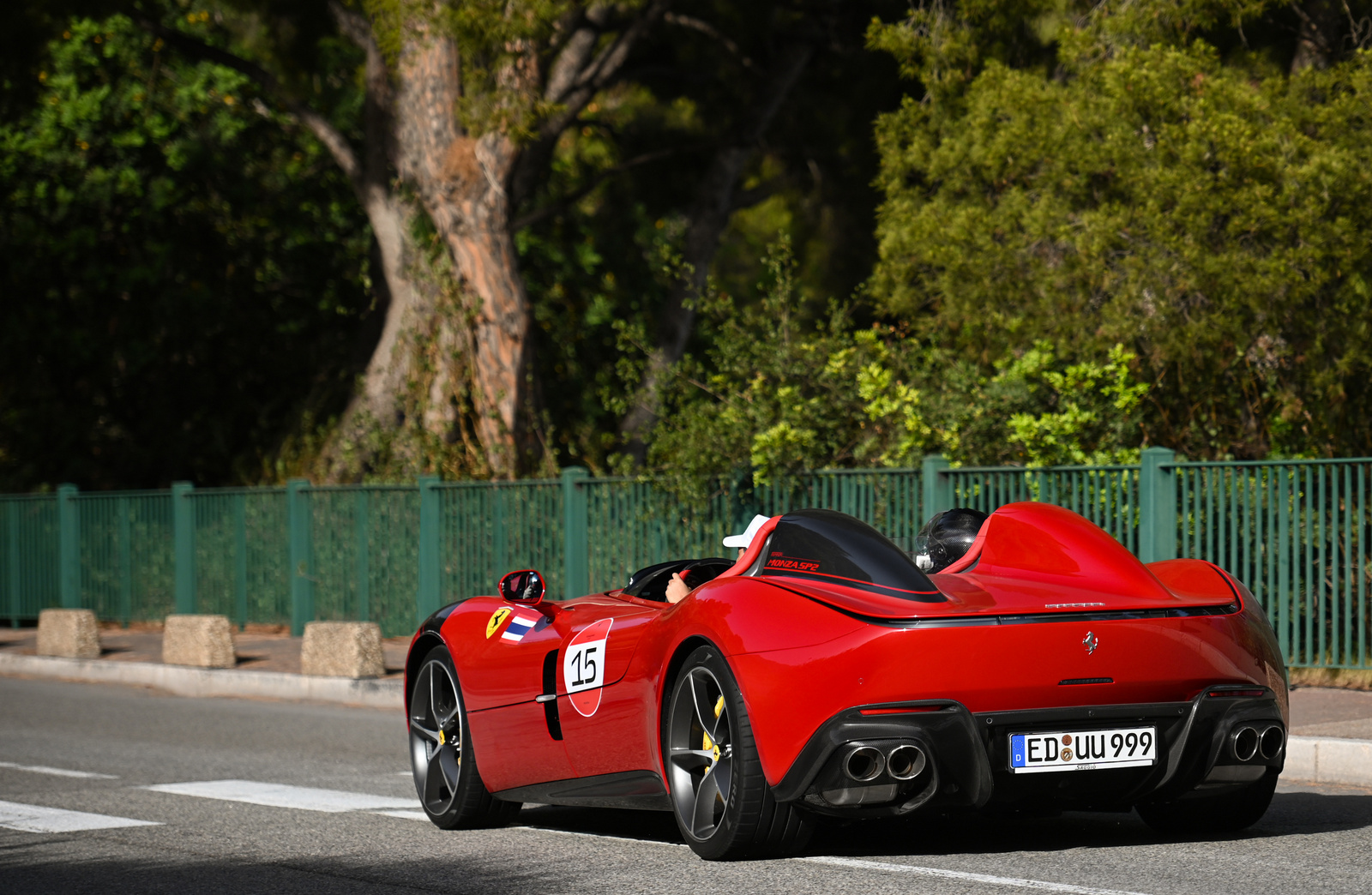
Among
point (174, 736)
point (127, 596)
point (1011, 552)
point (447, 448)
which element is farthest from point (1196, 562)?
point (127, 596)

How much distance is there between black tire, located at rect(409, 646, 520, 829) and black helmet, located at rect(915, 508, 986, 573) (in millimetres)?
2074

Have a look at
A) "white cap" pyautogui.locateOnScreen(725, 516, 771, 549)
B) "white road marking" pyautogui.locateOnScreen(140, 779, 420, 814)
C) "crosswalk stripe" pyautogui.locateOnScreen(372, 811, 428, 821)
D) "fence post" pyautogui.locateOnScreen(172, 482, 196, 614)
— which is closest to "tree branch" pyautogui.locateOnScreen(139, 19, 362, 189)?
"fence post" pyautogui.locateOnScreen(172, 482, 196, 614)

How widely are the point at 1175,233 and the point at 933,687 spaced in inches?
347

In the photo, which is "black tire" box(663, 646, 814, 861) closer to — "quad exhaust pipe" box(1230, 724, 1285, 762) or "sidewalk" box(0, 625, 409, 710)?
"quad exhaust pipe" box(1230, 724, 1285, 762)

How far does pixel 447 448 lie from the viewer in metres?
20.0

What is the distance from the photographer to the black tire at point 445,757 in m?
7.14

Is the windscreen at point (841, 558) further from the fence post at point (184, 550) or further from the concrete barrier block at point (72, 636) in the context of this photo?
the fence post at point (184, 550)

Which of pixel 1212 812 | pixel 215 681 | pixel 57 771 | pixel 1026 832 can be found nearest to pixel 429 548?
pixel 215 681

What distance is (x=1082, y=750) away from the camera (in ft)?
17.8

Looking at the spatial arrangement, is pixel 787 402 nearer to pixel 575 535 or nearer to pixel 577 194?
pixel 575 535

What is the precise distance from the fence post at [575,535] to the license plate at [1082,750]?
10286 millimetres

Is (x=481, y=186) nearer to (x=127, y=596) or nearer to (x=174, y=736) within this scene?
(x=127, y=596)

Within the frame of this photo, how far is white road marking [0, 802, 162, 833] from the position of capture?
24.4 feet

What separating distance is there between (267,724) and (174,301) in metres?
15.5
